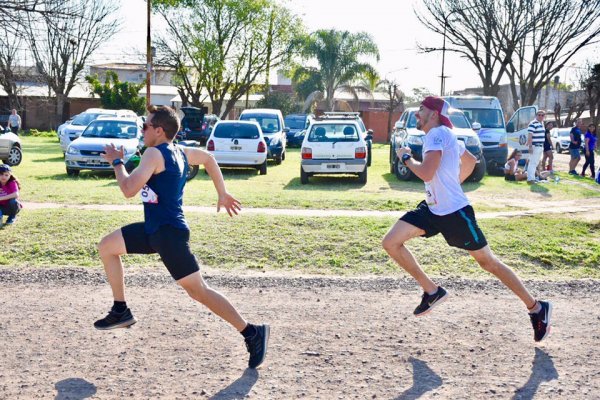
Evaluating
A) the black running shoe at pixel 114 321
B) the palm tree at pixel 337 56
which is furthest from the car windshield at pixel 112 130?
the palm tree at pixel 337 56

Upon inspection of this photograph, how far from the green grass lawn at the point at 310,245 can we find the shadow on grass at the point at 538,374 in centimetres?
276

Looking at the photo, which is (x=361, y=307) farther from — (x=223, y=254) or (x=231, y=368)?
(x=223, y=254)

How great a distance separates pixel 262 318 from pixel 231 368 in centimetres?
133

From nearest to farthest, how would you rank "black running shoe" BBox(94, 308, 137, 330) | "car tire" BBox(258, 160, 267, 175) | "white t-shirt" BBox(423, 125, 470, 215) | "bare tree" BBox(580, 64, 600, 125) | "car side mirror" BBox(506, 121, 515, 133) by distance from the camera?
1. "black running shoe" BBox(94, 308, 137, 330)
2. "white t-shirt" BBox(423, 125, 470, 215)
3. "car tire" BBox(258, 160, 267, 175)
4. "car side mirror" BBox(506, 121, 515, 133)
5. "bare tree" BBox(580, 64, 600, 125)

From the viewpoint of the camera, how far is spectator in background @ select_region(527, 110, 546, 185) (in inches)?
661

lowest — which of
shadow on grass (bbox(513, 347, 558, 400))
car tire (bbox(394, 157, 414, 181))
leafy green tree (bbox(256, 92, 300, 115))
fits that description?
shadow on grass (bbox(513, 347, 558, 400))

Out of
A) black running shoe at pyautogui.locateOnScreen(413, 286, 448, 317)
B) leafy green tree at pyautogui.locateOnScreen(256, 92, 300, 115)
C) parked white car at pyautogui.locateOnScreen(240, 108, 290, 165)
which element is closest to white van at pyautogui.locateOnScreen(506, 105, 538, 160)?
parked white car at pyautogui.locateOnScreen(240, 108, 290, 165)

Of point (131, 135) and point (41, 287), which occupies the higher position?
point (131, 135)

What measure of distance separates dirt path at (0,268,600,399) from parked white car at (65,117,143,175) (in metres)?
9.54

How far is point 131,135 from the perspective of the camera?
18844 millimetres

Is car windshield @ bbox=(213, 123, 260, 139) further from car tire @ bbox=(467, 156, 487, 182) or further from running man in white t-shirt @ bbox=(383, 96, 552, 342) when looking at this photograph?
running man in white t-shirt @ bbox=(383, 96, 552, 342)

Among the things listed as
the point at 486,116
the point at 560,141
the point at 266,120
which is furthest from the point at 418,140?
the point at 560,141

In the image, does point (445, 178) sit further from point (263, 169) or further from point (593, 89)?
point (593, 89)

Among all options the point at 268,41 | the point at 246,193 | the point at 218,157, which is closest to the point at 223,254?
the point at 246,193
